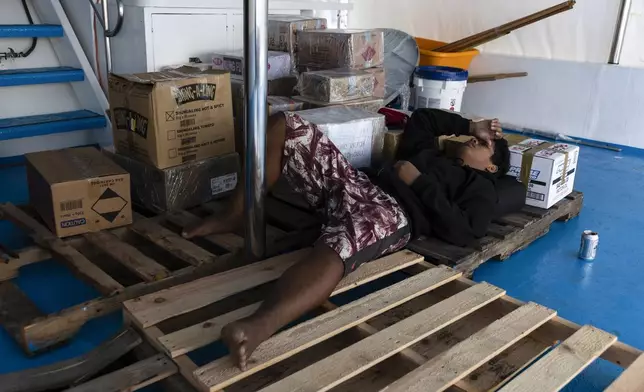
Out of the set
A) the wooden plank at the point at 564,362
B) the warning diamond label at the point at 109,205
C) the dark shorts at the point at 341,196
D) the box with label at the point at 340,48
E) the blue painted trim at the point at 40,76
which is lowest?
the wooden plank at the point at 564,362

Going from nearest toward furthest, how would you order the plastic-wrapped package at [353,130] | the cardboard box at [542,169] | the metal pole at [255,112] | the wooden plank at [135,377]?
the wooden plank at [135,377] < the metal pole at [255,112] < the plastic-wrapped package at [353,130] < the cardboard box at [542,169]

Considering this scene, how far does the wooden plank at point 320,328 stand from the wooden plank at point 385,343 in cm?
7

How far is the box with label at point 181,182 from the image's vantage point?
240 centimetres

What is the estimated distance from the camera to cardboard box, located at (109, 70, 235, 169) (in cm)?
230

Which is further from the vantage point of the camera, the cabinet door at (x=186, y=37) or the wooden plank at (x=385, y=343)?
the cabinet door at (x=186, y=37)

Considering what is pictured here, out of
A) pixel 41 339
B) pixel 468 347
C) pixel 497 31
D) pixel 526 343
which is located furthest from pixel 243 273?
pixel 497 31

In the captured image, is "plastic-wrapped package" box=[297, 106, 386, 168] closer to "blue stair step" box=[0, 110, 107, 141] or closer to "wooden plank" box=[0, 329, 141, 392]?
"wooden plank" box=[0, 329, 141, 392]

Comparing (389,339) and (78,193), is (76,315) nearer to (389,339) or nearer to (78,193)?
(78,193)

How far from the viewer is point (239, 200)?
2.14 meters

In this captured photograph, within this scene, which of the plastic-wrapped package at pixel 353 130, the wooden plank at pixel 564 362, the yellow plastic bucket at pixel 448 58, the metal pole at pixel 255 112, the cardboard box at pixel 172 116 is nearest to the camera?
the wooden plank at pixel 564 362

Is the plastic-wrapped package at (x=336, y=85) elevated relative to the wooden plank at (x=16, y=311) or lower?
elevated

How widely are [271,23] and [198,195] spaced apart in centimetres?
154

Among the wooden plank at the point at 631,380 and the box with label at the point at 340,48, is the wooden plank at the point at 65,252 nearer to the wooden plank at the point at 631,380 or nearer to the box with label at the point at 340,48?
the wooden plank at the point at 631,380

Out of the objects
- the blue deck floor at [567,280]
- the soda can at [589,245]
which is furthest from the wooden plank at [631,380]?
the soda can at [589,245]
